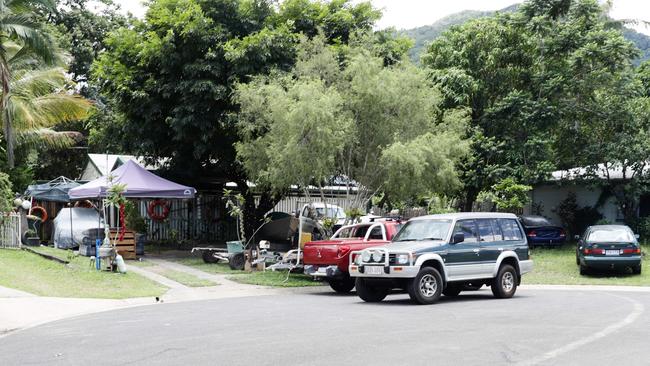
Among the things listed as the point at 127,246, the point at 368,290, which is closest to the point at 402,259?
the point at 368,290

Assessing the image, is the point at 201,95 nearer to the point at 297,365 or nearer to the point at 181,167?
the point at 181,167

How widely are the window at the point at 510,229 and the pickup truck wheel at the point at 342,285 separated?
3945mm

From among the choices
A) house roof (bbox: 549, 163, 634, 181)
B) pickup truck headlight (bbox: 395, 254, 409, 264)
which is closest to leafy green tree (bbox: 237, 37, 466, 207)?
pickup truck headlight (bbox: 395, 254, 409, 264)

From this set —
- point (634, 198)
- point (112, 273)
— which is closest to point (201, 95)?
point (112, 273)

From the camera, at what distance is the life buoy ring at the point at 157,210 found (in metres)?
33.4

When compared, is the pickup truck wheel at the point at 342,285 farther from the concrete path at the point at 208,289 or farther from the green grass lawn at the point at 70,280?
the green grass lawn at the point at 70,280

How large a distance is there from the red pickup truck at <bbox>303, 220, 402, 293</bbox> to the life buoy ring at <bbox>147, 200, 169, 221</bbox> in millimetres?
14716

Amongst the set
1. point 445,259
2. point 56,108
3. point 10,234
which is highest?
point 56,108

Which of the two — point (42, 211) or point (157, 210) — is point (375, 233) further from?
point (42, 211)

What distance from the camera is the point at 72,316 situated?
15.3 meters

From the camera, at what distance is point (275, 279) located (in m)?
22.1

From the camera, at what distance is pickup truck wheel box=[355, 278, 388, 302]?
56.0ft

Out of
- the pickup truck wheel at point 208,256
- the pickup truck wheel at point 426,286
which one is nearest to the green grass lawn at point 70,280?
the pickup truck wheel at point 208,256

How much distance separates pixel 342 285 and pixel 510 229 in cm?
442
